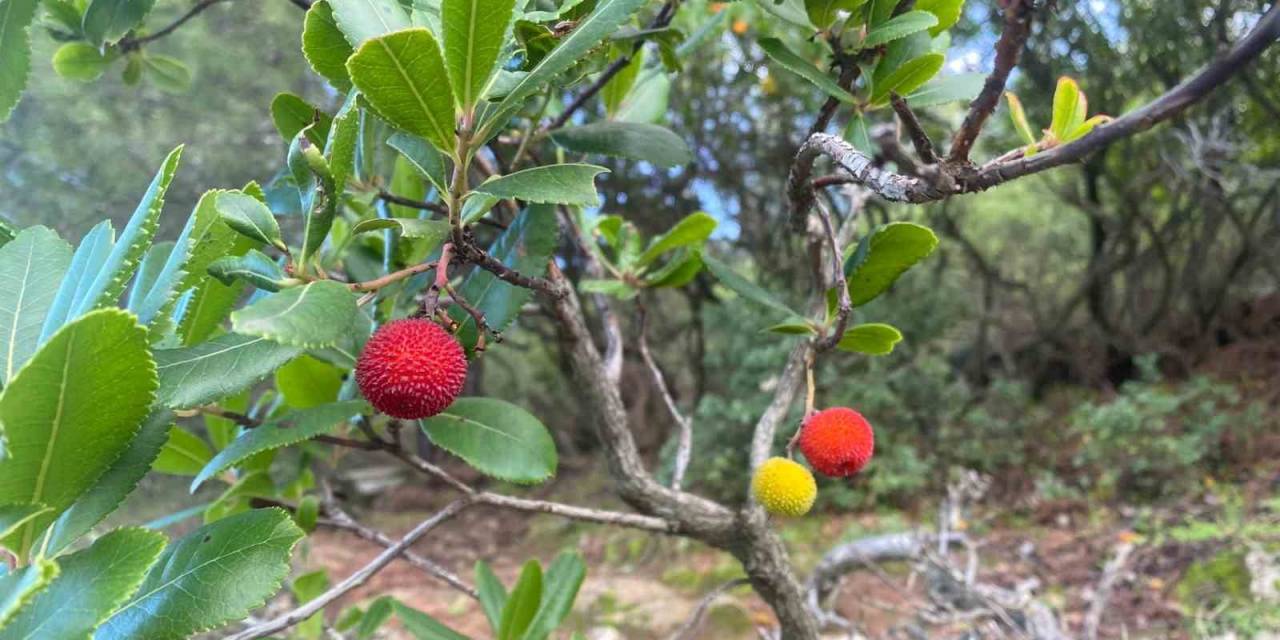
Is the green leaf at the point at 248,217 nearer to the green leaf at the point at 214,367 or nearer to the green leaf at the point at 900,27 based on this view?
the green leaf at the point at 214,367

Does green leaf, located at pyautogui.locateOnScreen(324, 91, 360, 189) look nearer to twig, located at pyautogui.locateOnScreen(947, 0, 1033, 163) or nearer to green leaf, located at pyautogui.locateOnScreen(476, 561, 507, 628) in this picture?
twig, located at pyautogui.locateOnScreen(947, 0, 1033, 163)

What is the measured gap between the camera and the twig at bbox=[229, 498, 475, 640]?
0.60 meters

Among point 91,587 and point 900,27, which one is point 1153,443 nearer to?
point 900,27

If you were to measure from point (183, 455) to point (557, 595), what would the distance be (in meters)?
0.44

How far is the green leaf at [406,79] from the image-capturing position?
39cm

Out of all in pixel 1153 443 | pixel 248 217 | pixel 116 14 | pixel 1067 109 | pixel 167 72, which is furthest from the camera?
pixel 1153 443

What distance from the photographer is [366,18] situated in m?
0.47

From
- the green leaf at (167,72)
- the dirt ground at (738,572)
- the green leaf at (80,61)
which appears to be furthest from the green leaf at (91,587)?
the dirt ground at (738,572)

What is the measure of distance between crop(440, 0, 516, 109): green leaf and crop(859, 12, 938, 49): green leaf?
312mm

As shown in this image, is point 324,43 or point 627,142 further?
point 627,142

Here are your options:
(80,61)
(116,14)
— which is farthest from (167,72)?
(116,14)

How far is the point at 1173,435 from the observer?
360cm

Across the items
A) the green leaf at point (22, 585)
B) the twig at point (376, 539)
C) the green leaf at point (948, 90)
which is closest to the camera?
the green leaf at point (22, 585)

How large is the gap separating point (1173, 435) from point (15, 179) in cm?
520
